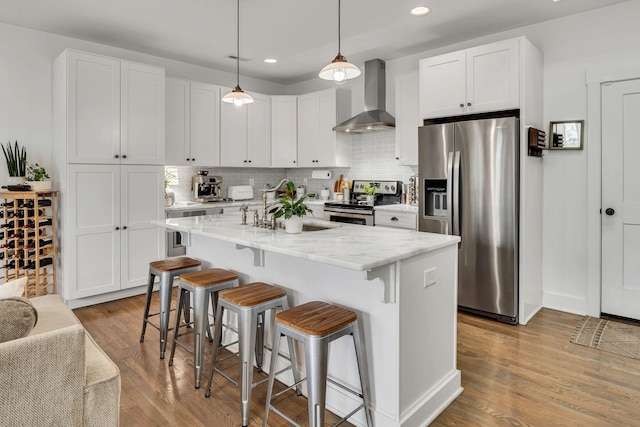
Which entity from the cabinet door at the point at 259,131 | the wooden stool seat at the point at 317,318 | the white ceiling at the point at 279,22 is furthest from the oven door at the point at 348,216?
the wooden stool seat at the point at 317,318

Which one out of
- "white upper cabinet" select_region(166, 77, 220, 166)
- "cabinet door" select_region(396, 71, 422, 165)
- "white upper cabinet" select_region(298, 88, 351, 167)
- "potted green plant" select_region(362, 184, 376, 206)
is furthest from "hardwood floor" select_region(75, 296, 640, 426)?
"white upper cabinet" select_region(298, 88, 351, 167)

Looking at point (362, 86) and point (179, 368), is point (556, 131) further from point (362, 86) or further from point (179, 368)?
point (179, 368)

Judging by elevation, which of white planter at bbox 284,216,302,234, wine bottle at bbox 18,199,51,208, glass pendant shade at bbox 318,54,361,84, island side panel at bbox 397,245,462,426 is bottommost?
island side panel at bbox 397,245,462,426

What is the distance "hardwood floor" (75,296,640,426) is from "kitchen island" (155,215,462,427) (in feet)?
0.80

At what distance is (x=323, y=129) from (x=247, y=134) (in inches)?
42.6

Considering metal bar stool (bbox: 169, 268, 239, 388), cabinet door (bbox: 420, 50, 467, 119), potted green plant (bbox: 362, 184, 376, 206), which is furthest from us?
potted green plant (bbox: 362, 184, 376, 206)

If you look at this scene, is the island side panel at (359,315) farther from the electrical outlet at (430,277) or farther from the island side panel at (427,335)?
the electrical outlet at (430,277)

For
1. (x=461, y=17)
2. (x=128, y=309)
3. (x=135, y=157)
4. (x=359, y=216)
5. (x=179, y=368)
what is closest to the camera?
(x=179, y=368)

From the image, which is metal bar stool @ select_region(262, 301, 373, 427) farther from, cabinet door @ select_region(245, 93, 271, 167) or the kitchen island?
cabinet door @ select_region(245, 93, 271, 167)

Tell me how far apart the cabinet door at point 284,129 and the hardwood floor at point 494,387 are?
327 centimetres

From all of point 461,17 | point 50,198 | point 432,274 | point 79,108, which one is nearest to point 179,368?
point 432,274

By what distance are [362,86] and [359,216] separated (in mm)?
1932

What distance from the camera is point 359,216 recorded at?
473 centimetres

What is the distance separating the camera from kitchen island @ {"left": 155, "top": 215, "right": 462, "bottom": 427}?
1.96 m
